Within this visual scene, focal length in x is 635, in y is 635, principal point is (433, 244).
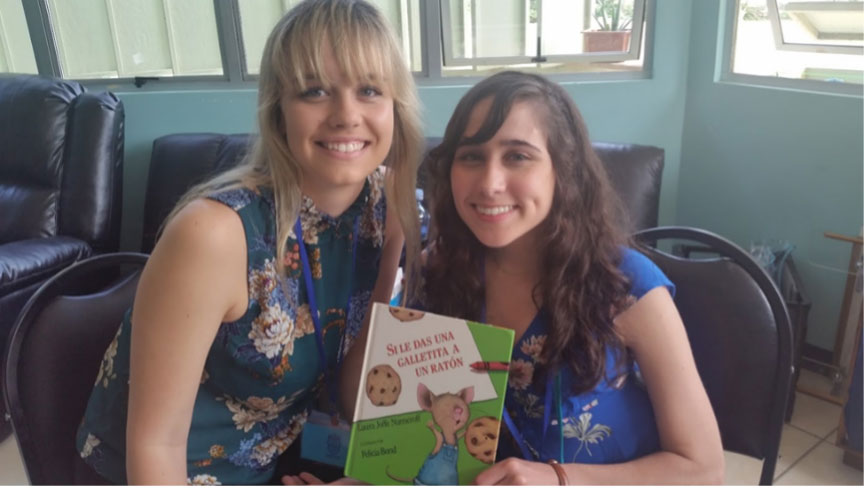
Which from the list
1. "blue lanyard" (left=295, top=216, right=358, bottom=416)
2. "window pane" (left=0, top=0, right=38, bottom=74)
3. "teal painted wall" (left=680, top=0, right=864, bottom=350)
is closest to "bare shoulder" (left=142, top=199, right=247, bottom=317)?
"blue lanyard" (left=295, top=216, right=358, bottom=416)

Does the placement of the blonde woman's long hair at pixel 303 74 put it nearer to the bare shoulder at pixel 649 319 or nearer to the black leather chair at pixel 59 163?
the bare shoulder at pixel 649 319

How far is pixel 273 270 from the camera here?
1.00m

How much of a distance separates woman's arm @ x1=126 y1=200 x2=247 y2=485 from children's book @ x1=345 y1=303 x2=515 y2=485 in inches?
10.2

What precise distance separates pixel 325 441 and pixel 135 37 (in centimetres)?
283

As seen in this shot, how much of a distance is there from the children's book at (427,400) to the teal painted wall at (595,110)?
2.16m

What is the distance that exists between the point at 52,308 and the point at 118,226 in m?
1.97

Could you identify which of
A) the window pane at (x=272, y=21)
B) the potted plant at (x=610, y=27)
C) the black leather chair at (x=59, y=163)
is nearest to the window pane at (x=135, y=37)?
the window pane at (x=272, y=21)

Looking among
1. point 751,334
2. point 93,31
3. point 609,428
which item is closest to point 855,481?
point 751,334

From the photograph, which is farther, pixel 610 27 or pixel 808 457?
pixel 610 27

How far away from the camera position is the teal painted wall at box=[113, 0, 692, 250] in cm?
285

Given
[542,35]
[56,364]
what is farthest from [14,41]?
[56,364]

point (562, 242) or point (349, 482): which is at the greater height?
point (562, 242)

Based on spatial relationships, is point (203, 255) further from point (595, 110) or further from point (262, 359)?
point (595, 110)

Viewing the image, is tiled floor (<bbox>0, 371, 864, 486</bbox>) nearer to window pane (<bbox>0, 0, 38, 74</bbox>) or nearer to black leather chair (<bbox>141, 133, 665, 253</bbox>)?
black leather chair (<bbox>141, 133, 665, 253</bbox>)
